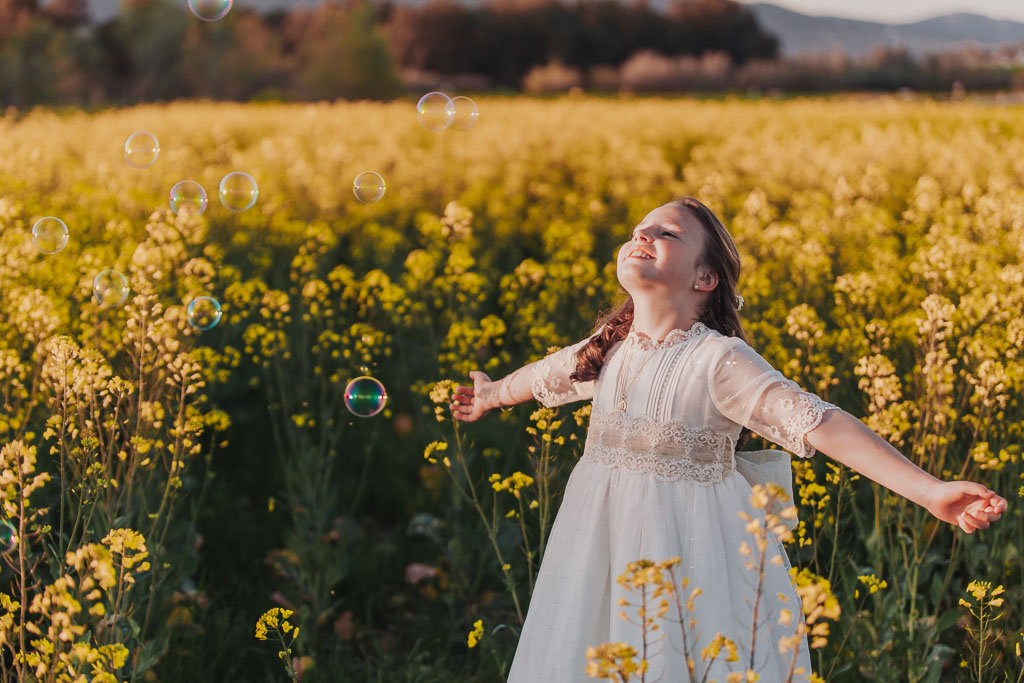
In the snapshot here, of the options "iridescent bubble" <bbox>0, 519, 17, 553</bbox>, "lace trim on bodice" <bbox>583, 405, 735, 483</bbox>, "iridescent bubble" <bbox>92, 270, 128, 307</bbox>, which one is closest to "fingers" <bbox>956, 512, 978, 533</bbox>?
"lace trim on bodice" <bbox>583, 405, 735, 483</bbox>

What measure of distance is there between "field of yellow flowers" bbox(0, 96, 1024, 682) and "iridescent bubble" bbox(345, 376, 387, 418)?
0.30 metres

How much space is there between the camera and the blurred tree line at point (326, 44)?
46656mm

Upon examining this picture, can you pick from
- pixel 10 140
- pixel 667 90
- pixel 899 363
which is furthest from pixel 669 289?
pixel 667 90

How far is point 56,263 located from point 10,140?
6.67 meters

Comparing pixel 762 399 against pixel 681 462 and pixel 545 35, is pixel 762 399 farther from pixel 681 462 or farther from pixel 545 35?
pixel 545 35

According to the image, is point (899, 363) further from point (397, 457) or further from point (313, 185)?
point (313, 185)

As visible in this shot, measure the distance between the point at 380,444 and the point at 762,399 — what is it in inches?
119

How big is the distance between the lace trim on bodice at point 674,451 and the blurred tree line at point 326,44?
4384 cm

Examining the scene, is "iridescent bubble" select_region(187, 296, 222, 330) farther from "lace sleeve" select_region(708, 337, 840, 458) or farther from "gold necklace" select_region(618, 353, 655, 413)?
"lace sleeve" select_region(708, 337, 840, 458)

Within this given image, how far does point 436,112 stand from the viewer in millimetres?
4832

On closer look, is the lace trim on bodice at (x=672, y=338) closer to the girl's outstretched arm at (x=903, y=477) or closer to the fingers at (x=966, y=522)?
the girl's outstretched arm at (x=903, y=477)

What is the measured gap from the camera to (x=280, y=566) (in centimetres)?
378

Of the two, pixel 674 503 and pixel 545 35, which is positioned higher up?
pixel 545 35

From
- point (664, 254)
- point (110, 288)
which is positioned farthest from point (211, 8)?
point (664, 254)
